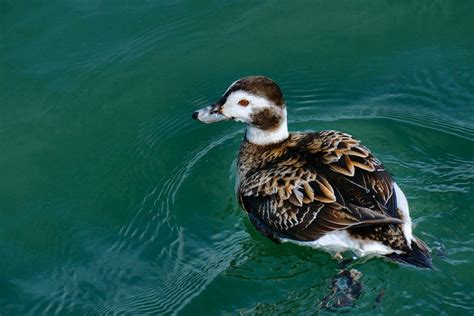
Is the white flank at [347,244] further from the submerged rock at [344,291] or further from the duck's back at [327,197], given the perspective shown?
the submerged rock at [344,291]

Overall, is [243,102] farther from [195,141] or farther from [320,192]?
[195,141]

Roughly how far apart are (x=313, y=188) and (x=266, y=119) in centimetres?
101

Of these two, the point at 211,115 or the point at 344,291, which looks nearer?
the point at 344,291

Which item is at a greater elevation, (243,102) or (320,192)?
(243,102)

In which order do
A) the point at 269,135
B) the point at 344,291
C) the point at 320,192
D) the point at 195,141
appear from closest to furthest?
the point at 344,291
the point at 320,192
the point at 269,135
the point at 195,141

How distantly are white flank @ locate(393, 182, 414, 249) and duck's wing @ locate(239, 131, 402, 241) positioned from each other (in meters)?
0.19

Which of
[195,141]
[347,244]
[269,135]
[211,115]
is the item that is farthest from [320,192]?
[195,141]

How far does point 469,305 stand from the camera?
6.83 m

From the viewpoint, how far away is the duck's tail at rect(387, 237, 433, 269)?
7042 millimetres

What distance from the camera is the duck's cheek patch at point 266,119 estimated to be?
8.00 metres

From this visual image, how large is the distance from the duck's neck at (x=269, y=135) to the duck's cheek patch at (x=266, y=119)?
6 cm

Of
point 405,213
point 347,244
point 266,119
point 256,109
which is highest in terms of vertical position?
point 256,109

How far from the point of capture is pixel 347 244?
7406 mm

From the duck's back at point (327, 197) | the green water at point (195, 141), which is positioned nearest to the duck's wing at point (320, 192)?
the duck's back at point (327, 197)
